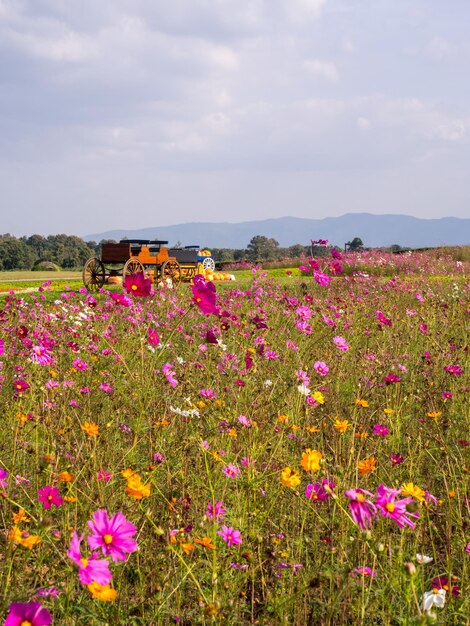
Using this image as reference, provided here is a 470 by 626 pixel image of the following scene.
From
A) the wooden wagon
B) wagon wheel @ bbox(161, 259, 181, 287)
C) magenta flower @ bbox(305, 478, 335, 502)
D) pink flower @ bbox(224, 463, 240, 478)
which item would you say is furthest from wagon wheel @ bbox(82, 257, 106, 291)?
magenta flower @ bbox(305, 478, 335, 502)

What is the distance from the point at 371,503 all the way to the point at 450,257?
20.3 metres

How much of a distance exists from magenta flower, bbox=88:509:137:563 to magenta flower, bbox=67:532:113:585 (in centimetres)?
6

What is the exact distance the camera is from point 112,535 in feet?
3.89

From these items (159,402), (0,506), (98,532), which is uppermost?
(98,532)

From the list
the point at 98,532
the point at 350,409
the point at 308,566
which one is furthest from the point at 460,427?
the point at 98,532

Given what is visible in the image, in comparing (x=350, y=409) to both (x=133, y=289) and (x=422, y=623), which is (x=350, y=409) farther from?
(x=422, y=623)

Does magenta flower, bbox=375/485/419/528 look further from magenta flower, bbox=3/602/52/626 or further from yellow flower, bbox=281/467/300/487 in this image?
magenta flower, bbox=3/602/52/626

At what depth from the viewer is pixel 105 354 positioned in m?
3.93

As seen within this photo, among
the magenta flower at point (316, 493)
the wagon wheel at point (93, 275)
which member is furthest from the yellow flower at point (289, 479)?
the wagon wheel at point (93, 275)

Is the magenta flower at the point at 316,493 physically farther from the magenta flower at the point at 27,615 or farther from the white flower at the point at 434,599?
the magenta flower at the point at 27,615

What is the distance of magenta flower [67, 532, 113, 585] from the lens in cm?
103

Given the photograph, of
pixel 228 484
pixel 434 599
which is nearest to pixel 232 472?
pixel 228 484

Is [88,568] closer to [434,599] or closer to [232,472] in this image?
[434,599]

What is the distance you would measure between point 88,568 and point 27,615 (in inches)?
4.7
